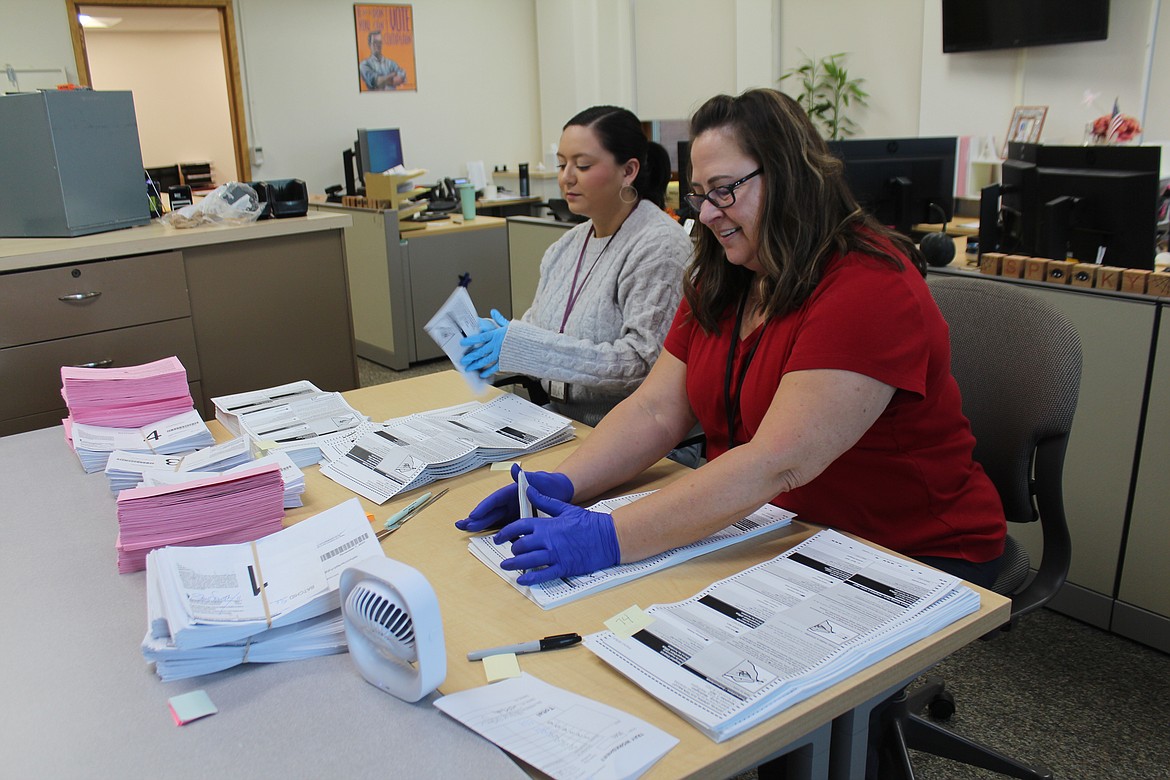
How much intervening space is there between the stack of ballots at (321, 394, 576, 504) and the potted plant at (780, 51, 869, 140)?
433 centimetres

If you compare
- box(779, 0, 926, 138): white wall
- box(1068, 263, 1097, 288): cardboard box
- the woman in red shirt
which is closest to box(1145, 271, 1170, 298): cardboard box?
box(1068, 263, 1097, 288): cardboard box

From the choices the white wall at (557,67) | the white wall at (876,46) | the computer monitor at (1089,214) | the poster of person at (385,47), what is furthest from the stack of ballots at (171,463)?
the poster of person at (385,47)

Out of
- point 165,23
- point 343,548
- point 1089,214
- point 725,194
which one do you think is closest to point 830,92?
point 1089,214

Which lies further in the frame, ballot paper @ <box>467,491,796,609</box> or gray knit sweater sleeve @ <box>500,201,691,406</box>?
gray knit sweater sleeve @ <box>500,201,691,406</box>

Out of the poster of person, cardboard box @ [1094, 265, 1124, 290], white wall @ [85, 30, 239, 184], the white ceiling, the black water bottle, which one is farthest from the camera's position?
white wall @ [85, 30, 239, 184]

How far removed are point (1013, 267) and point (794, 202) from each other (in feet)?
4.88

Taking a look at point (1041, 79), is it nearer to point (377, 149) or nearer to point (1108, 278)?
point (1108, 278)

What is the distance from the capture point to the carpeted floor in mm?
1896

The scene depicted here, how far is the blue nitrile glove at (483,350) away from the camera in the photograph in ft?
6.37

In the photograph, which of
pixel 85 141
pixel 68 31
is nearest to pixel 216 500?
pixel 85 141

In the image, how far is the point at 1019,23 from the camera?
4594mm

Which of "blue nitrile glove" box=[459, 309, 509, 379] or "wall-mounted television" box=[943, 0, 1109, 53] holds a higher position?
"wall-mounted television" box=[943, 0, 1109, 53]

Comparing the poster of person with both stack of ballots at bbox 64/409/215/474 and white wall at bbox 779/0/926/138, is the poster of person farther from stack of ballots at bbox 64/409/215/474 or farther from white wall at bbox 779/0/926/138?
stack of ballots at bbox 64/409/215/474

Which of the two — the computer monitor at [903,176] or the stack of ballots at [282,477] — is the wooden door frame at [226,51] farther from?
the stack of ballots at [282,477]
